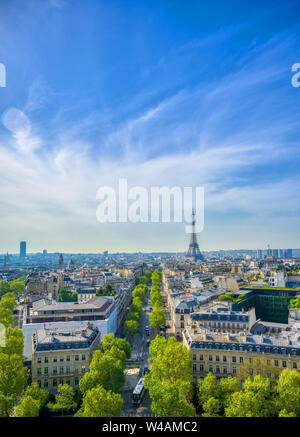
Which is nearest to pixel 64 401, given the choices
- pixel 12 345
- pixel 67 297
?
pixel 12 345

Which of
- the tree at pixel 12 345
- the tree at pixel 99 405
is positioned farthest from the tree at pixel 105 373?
the tree at pixel 12 345

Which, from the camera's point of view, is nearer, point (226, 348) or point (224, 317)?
point (226, 348)

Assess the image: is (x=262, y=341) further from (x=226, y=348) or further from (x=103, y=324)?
(x=103, y=324)

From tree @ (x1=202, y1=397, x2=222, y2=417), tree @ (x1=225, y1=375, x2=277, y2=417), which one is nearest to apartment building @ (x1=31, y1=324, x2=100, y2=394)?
tree @ (x1=202, y1=397, x2=222, y2=417)

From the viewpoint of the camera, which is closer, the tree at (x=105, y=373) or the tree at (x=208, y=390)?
the tree at (x=208, y=390)

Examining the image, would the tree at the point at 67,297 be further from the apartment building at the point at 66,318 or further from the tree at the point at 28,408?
the tree at the point at 28,408

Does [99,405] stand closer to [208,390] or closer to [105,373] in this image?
[105,373]
